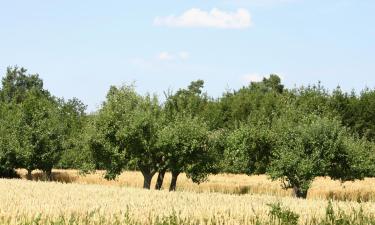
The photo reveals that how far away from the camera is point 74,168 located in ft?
277

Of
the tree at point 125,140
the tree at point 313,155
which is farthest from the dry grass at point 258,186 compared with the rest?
the tree at point 125,140

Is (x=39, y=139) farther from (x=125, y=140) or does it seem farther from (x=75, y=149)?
(x=125, y=140)

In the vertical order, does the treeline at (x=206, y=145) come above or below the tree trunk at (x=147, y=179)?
above

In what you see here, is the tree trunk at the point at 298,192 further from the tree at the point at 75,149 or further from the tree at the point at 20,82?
the tree at the point at 20,82

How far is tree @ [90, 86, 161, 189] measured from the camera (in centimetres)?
4684

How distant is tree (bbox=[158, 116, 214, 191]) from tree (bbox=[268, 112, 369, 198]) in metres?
6.06

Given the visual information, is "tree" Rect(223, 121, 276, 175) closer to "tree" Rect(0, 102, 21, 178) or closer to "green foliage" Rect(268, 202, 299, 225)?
"green foliage" Rect(268, 202, 299, 225)

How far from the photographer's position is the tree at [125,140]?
4684cm

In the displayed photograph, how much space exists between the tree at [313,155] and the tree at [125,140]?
1067 centimetres

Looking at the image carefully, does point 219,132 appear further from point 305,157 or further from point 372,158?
point 372,158

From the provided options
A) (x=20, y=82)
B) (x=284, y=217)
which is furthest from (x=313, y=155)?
(x=20, y=82)

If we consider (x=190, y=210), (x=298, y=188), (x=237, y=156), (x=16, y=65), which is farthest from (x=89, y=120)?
(x=16, y=65)

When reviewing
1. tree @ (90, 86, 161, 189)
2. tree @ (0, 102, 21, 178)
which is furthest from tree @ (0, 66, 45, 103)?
tree @ (90, 86, 161, 189)

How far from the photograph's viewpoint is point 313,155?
1692 inches
